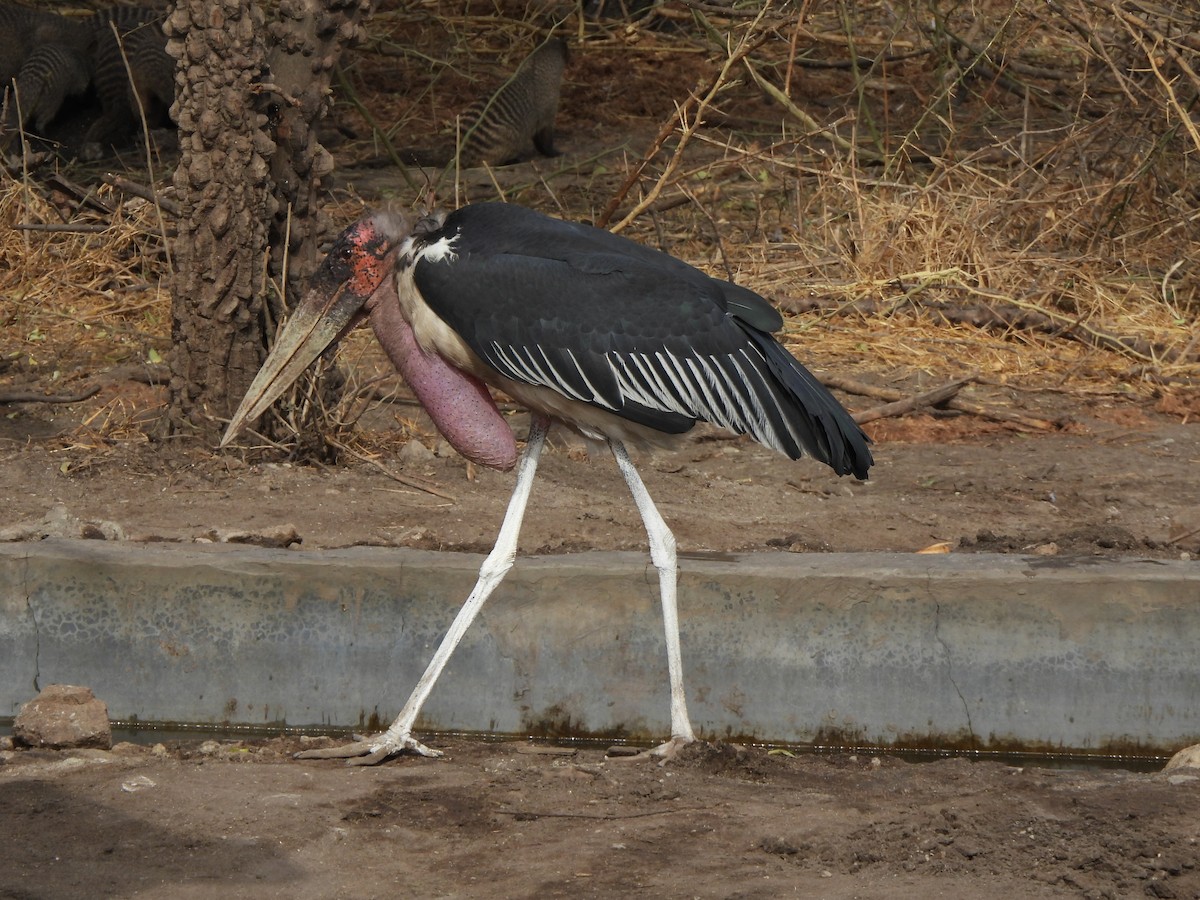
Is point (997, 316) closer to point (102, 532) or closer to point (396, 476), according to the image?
point (396, 476)

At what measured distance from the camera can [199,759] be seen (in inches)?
153

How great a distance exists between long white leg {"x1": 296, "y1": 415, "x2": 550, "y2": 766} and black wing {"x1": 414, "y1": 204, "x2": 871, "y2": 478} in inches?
12.8

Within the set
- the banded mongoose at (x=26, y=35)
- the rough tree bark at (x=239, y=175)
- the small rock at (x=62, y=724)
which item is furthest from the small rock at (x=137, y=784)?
the banded mongoose at (x=26, y=35)

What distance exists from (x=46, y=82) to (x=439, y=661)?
7077mm

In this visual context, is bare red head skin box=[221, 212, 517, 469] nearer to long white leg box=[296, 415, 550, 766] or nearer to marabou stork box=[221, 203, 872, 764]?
marabou stork box=[221, 203, 872, 764]

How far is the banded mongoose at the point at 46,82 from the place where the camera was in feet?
32.0

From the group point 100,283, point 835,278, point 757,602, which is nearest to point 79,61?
point 100,283

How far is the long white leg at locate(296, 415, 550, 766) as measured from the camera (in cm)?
387

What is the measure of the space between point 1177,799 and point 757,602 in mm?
1216

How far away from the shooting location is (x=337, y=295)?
403 centimetres

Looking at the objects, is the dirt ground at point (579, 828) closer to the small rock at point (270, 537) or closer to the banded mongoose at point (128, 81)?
the small rock at point (270, 537)

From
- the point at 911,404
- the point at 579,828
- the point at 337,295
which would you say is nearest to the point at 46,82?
the point at 911,404

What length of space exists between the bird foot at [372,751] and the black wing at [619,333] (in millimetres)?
878

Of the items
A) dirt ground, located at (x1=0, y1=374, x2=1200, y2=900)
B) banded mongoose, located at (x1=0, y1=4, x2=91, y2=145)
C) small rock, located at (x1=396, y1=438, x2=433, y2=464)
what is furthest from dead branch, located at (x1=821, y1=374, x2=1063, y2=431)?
banded mongoose, located at (x1=0, y1=4, x2=91, y2=145)
